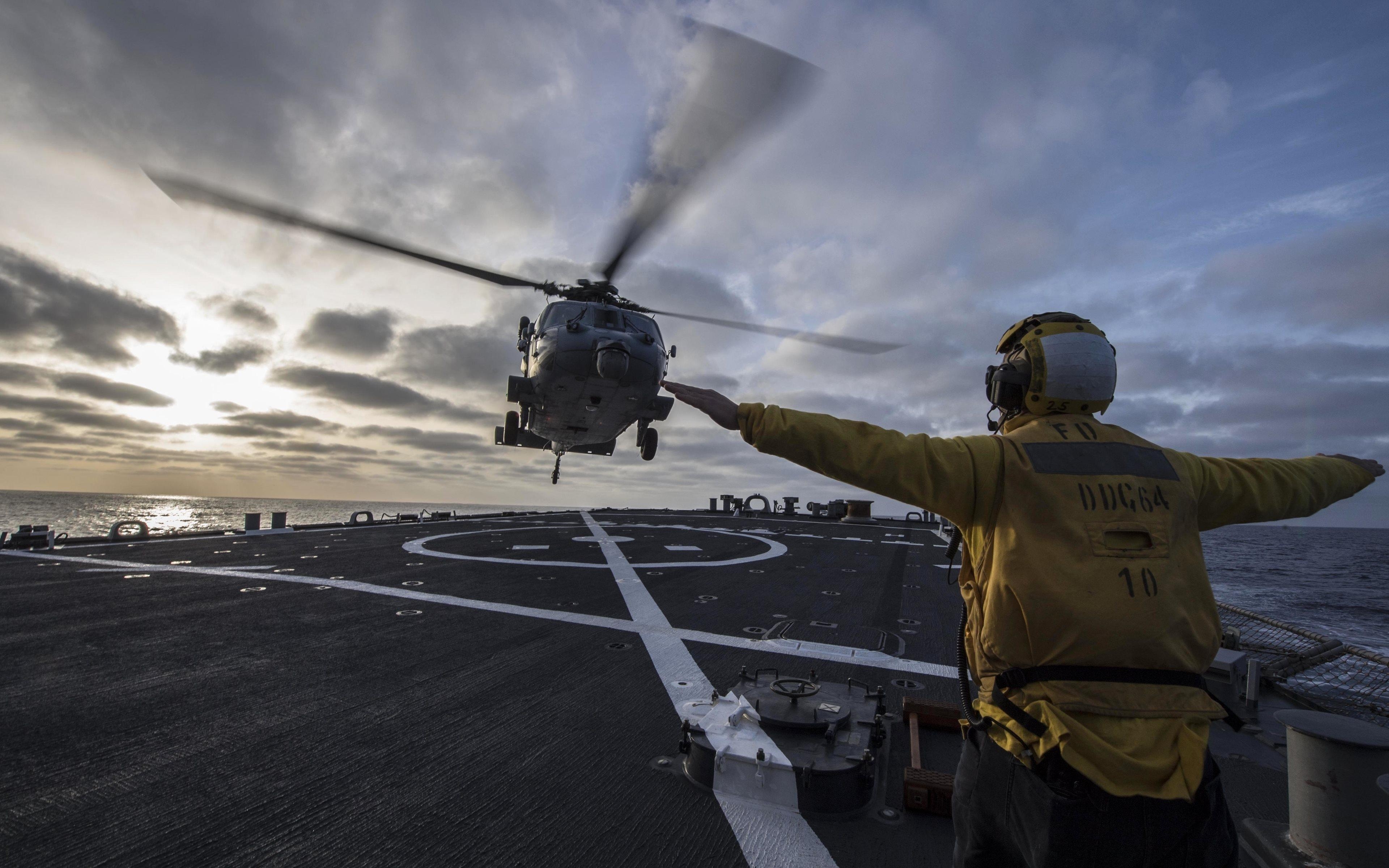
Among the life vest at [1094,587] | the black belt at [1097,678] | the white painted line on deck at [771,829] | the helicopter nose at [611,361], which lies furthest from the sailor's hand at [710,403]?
the helicopter nose at [611,361]

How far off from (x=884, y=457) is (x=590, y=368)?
11.8 metres

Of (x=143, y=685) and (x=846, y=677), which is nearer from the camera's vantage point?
(x=143, y=685)

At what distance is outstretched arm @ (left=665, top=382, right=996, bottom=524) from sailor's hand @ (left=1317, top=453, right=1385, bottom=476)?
1993mm

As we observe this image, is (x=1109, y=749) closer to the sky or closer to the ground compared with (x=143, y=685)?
closer to the sky

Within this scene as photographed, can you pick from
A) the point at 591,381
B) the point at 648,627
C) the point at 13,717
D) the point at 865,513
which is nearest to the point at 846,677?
the point at 648,627

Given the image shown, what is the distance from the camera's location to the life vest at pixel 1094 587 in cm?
208

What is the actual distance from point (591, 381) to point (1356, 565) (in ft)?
332

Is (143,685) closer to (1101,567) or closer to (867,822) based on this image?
(867,822)

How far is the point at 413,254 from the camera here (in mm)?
12328

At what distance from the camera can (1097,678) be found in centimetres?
209

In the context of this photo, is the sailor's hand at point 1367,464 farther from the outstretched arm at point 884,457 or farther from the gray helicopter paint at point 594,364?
the gray helicopter paint at point 594,364

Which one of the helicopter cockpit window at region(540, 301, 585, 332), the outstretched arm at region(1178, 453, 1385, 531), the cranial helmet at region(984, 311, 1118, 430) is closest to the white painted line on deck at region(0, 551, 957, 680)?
the cranial helmet at region(984, 311, 1118, 430)

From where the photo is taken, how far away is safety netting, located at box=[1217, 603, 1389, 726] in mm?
6793

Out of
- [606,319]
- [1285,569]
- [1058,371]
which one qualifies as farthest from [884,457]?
[1285,569]
